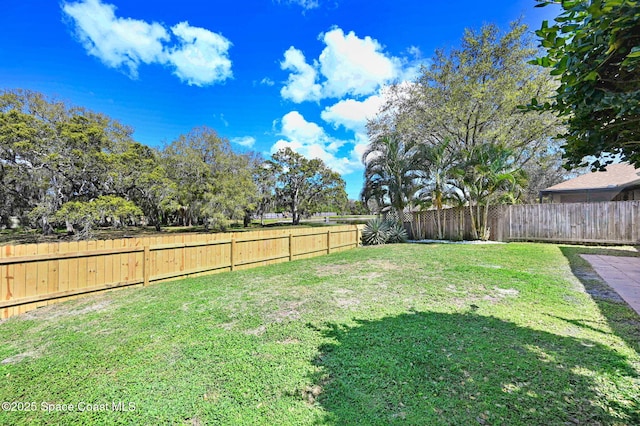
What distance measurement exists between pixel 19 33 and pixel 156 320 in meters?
12.3

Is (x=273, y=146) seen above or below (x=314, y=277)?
above

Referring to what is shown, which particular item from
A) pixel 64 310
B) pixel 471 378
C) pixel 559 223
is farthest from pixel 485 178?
pixel 64 310

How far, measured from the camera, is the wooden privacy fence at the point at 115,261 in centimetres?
401

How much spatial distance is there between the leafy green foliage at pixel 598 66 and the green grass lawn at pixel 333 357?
183cm

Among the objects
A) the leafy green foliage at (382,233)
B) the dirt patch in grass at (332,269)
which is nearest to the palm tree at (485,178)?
the leafy green foliage at (382,233)

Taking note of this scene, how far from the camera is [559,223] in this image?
1030 centimetres

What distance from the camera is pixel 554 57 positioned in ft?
5.77

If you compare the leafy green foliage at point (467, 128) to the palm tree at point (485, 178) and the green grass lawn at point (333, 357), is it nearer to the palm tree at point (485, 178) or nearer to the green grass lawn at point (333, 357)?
the palm tree at point (485, 178)

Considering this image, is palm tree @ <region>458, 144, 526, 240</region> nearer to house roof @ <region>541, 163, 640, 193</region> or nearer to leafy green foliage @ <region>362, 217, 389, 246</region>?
leafy green foliage @ <region>362, 217, 389, 246</region>

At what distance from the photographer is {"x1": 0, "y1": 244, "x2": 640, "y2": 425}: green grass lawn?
1881mm

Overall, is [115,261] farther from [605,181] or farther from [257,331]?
[605,181]

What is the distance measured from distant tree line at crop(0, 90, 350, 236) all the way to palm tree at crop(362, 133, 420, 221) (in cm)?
1304

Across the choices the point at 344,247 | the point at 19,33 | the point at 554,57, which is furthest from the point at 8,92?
the point at 554,57

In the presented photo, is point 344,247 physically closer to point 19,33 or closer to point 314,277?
point 314,277
